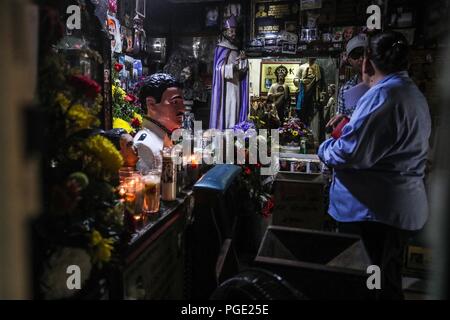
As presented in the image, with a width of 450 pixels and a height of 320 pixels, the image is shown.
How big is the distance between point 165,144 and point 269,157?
83.2 inches

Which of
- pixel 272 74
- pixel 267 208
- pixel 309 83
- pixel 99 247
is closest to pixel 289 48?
pixel 272 74

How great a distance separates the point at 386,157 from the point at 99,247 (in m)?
1.88

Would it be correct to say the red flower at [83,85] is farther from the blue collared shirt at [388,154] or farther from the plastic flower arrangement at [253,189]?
the plastic flower arrangement at [253,189]

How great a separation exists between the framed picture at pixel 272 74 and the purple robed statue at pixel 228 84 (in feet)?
1.23

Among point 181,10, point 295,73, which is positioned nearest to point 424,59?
point 295,73

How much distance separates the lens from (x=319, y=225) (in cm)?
340

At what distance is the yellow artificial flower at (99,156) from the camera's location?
1322 mm

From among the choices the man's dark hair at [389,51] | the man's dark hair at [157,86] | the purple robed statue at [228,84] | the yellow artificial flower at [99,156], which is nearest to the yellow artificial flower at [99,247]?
the yellow artificial flower at [99,156]

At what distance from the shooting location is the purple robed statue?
702 cm

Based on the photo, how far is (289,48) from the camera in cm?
689

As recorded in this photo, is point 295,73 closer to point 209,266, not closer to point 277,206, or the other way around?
point 277,206

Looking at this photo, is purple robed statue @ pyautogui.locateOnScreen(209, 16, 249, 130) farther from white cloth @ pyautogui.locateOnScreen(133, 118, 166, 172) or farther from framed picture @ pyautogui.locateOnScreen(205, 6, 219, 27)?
white cloth @ pyautogui.locateOnScreen(133, 118, 166, 172)

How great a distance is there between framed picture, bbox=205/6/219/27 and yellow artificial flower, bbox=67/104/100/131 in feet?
22.2

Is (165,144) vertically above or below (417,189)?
above
